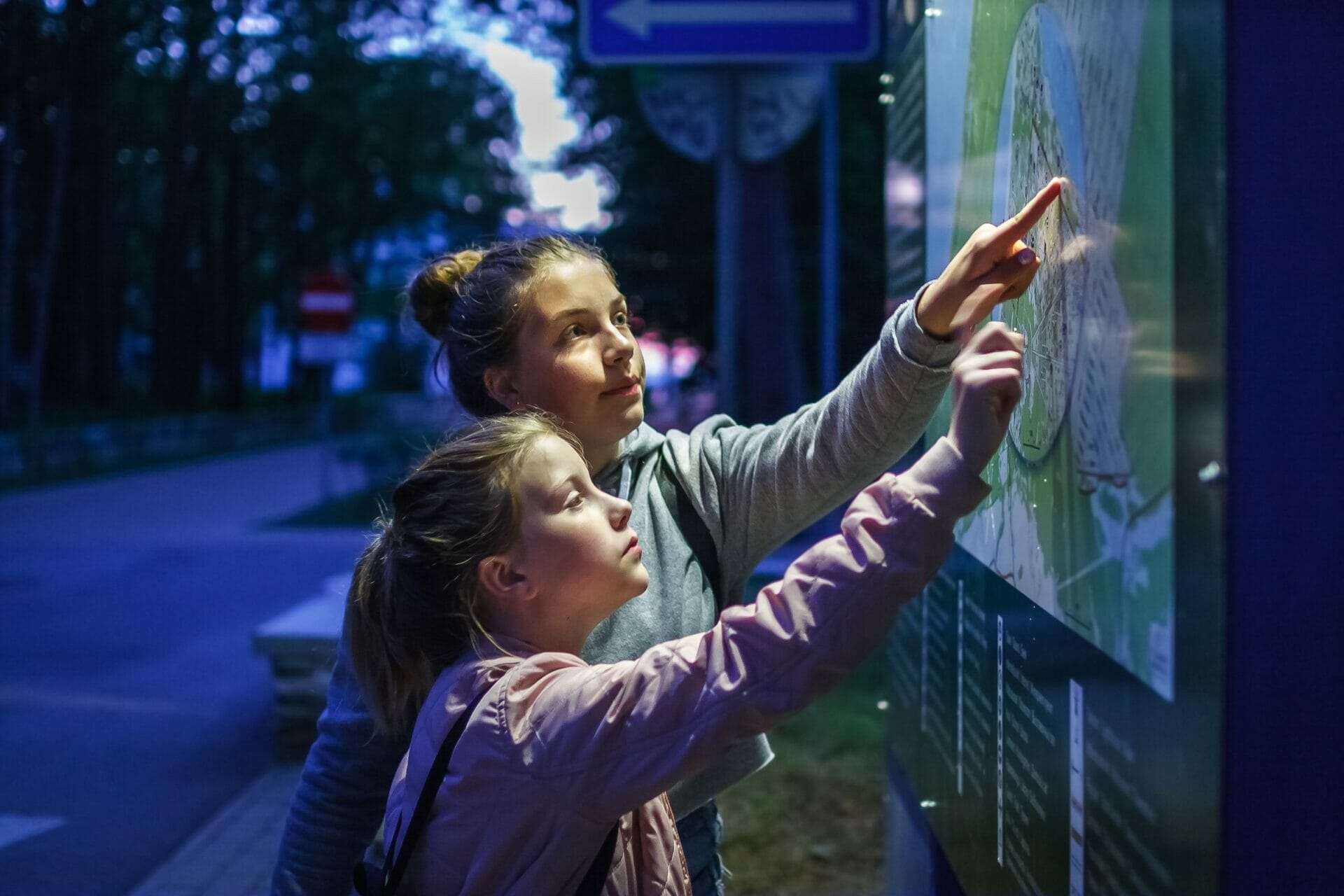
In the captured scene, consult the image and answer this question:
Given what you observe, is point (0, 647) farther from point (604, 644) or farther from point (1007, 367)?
point (1007, 367)

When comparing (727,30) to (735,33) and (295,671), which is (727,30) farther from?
(295,671)

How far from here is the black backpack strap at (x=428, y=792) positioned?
4.97 ft

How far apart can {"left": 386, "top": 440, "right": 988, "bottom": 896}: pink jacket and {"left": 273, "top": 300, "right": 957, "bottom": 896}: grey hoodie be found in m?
0.29

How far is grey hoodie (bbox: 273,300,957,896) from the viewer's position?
1.83 m

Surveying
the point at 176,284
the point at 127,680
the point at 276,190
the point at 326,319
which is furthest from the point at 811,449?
the point at 276,190

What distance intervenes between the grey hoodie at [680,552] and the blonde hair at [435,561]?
0.51ft

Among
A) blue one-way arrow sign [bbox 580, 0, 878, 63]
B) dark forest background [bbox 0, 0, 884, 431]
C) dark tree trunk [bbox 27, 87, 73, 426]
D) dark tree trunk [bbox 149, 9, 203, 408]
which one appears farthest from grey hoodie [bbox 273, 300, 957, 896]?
dark tree trunk [bbox 149, 9, 203, 408]

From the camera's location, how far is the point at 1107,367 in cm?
137

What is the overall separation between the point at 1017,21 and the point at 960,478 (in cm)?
73

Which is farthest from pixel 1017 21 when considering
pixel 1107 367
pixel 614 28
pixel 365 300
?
pixel 365 300

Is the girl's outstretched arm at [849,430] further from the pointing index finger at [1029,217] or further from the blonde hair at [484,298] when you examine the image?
the blonde hair at [484,298]

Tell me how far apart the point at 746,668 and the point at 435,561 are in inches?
17.4

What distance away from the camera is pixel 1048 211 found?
5.18 ft

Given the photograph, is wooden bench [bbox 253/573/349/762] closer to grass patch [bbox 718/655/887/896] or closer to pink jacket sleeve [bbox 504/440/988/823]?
grass patch [bbox 718/655/887/896]
